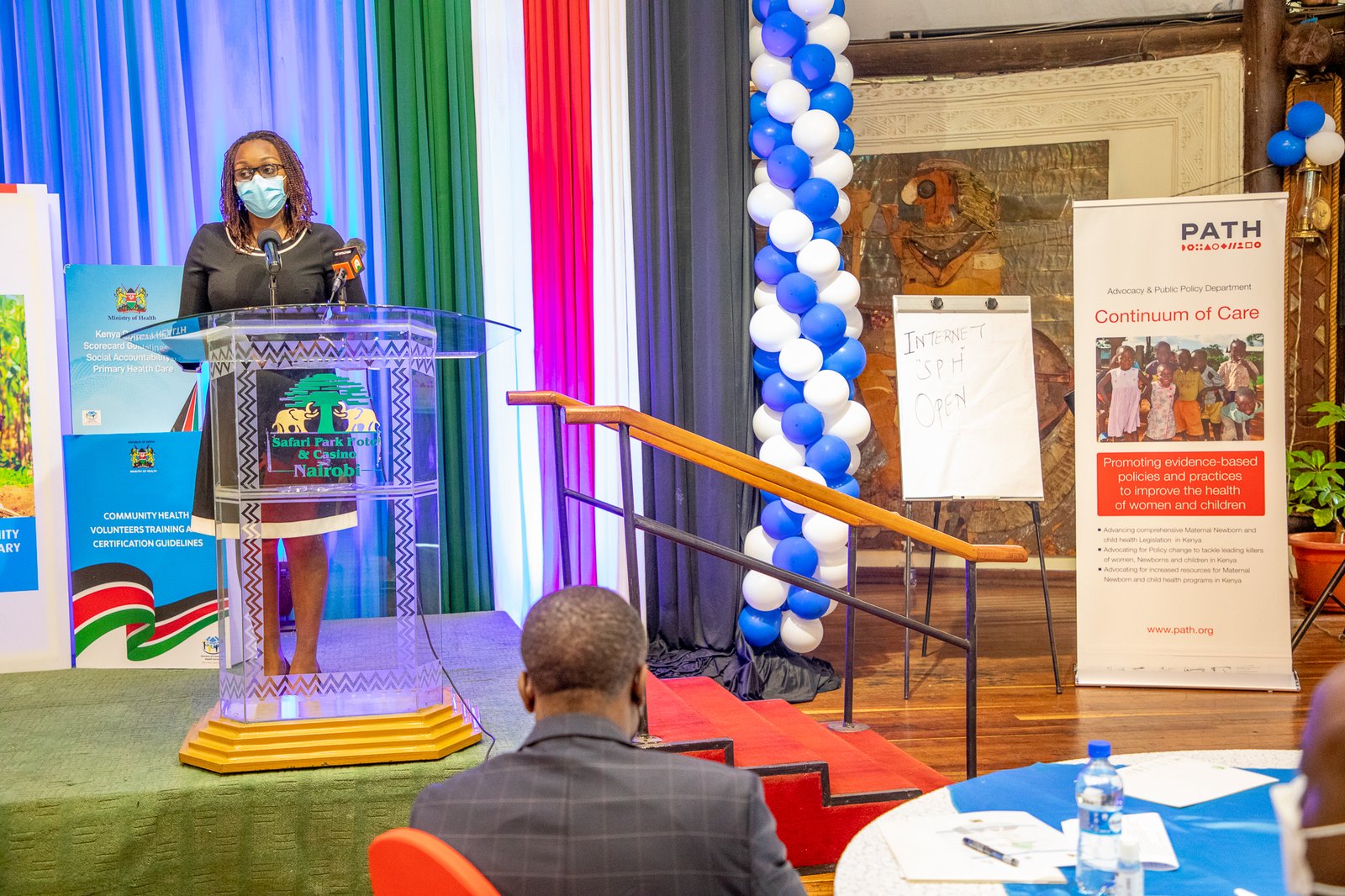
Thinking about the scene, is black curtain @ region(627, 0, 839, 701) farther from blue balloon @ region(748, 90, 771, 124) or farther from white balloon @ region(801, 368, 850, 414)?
white balloon @ region(801, 368, 850, 414)

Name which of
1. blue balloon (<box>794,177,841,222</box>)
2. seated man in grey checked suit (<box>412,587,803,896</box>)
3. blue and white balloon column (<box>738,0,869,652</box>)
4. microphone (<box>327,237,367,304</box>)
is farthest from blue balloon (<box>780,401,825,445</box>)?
seated man in grey checked suit (<box>412,587,803,896</box>)

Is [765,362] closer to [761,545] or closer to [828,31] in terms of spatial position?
[761,545]

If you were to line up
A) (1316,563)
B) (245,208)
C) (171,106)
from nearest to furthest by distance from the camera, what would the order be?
(245,208) → (171,106) → (1316,563)

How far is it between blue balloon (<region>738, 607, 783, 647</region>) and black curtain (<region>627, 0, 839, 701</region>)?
0.07m

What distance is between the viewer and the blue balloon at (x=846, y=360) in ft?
15.0

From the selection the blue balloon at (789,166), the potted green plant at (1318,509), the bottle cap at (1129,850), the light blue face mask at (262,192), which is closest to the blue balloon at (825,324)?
the blue balloon at (789,166)

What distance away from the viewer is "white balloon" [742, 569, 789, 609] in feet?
14.6

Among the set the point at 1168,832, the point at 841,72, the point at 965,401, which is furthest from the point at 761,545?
the point at 1168,832

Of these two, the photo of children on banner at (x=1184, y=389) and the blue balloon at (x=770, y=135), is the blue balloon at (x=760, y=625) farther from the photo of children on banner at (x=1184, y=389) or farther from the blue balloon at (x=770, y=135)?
the blue balloon at (x=770, y=135)

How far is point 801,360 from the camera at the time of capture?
4449mm

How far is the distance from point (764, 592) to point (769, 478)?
1.46 metres

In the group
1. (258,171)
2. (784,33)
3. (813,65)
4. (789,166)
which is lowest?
(258,171)

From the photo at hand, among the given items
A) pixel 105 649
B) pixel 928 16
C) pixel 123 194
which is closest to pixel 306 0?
pixel 123 194

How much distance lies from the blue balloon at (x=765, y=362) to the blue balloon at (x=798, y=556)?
72 centimetres
